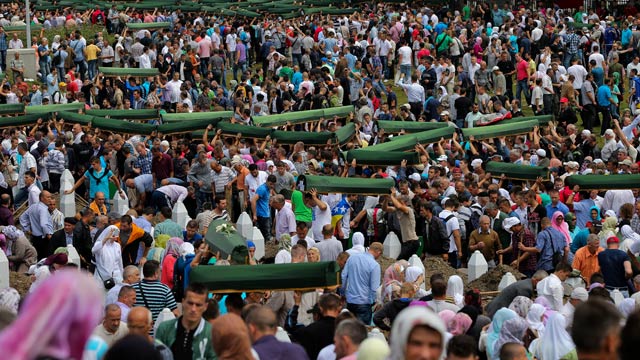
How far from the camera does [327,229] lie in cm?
1620

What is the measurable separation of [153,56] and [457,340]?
26266 millimetres

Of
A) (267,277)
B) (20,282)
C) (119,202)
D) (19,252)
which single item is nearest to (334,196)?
(119,202)

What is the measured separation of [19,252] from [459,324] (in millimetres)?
6870

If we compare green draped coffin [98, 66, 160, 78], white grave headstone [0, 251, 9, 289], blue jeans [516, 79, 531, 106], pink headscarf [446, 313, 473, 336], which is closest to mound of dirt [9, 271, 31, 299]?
white grave headstone [0, 251, 9, 289]

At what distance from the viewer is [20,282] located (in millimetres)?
15891

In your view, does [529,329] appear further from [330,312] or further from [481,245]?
[481,245]

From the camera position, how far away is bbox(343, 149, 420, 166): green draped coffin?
820 inches

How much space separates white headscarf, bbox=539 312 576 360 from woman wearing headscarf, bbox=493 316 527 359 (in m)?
0.26

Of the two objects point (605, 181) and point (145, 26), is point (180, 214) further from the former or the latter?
point (145, 26)

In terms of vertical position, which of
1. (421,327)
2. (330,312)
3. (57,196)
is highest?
(421,327)

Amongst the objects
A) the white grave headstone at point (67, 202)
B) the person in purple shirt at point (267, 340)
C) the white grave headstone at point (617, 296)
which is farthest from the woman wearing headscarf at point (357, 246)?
the white grave headstone at point (67, 202)

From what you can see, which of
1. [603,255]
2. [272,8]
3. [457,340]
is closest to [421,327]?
[457,340]

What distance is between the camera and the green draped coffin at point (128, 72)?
1207 inches

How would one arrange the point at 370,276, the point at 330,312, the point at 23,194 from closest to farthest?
the point at 330,312
the point at 370,276
the point at 23,194
